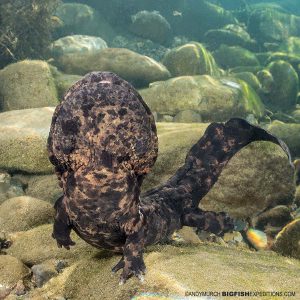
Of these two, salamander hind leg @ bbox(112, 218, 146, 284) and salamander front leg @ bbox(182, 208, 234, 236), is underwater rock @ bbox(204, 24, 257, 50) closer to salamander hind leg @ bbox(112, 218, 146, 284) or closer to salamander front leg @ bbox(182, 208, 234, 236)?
salamander front leg @ bbox(182, 208, 234, 236)

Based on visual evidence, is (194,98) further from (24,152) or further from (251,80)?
(251,80)

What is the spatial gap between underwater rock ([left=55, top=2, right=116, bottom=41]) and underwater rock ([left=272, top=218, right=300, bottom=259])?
17.5 meters

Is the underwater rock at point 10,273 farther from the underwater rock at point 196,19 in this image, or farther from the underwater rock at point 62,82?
the underwater rock at point 196,19

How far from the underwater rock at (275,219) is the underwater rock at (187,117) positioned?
169 inches

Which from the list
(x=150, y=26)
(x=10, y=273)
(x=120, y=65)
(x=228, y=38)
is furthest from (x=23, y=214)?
A: (x=228, y=38)

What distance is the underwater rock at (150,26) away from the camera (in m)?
21.8

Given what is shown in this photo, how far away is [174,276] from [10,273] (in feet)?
6.04

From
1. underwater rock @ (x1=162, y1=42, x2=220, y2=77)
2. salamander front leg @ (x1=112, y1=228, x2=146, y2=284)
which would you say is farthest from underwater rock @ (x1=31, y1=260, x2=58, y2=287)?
underwater rock @ (x1=162, y1=42, x2=220, y2=77)

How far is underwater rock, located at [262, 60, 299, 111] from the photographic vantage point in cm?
1492

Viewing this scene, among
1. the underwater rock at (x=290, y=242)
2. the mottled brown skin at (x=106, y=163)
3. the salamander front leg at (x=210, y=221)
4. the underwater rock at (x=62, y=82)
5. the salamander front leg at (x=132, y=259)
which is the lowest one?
the underwater rock at (x=290, y=242)

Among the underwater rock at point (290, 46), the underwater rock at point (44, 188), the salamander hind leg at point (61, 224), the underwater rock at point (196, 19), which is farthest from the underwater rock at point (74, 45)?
the underwater rock at point (290, 46)

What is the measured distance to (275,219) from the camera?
5.91 metres

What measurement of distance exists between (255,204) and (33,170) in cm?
406

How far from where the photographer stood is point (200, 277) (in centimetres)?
303
